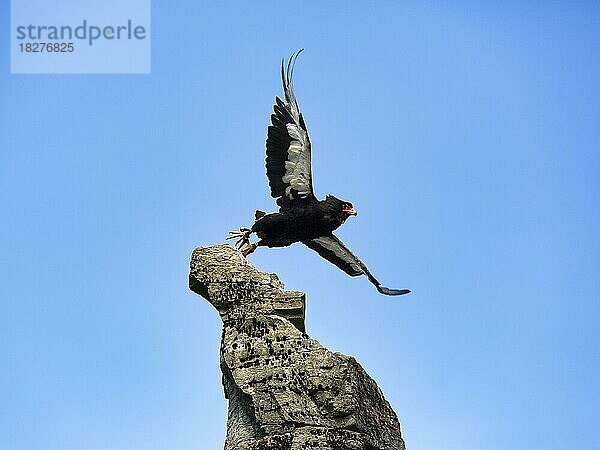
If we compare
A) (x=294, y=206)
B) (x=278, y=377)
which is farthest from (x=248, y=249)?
(x=278, y=377)

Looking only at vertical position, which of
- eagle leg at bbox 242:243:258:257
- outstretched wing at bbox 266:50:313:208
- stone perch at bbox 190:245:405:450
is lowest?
stone perch at bbox 190:245:405:450

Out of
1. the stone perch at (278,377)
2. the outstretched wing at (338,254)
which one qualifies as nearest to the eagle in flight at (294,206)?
the outstretched wing at (338,254)

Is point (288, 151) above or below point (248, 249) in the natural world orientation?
above

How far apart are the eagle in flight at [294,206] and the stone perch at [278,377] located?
1455 millimetres

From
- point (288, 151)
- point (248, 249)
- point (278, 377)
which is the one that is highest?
point (288, 151)

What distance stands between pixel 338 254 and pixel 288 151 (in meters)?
1.40

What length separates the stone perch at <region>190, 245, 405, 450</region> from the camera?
8.96 meters

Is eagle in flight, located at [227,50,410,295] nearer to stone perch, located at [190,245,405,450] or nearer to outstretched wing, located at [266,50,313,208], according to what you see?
outstretched wing, located at [266,50,313,208]

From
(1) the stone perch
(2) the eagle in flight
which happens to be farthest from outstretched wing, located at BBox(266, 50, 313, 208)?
(1) the stone perch

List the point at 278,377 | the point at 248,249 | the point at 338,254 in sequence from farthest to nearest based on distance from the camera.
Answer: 1. the point at 338,254
2. the point at 248,249
3. the point at 278,377

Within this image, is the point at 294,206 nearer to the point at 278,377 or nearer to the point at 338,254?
the point at 338,254

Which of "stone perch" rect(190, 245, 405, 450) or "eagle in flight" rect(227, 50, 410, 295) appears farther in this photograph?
"eagle in flight" rect(227, 50, 410, 295)

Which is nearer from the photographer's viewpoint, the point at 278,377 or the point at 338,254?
the point at 278,377

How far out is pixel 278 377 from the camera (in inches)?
363
